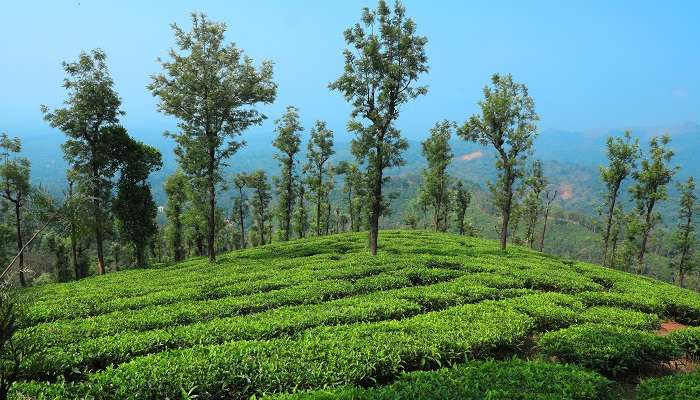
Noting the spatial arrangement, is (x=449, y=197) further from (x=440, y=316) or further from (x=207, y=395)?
(x=207, y=395)

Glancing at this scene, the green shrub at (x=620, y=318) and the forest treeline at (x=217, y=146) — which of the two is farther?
the forest treeline at (x=217, y=146)

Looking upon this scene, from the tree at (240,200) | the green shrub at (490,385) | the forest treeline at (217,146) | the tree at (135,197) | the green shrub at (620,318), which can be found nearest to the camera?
the green shrub at (490,385)

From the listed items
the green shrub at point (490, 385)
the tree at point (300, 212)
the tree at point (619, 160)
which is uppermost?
the tree at point (619, 160)

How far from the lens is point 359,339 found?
44.4 ft

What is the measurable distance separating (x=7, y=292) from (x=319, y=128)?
50.7m

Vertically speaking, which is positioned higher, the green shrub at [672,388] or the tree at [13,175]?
the tree at [13,175]

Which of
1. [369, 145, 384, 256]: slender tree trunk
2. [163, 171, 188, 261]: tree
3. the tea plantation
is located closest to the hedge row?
the tea plantation

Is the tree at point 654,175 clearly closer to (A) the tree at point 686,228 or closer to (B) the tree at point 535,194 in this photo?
(A) the tree at point 686,228

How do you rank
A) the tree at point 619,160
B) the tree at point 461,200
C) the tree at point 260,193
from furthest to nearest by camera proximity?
the tree at point 461,200, the tree at point 260,193, the tree at point 619,160

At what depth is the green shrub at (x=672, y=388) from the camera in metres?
10.2

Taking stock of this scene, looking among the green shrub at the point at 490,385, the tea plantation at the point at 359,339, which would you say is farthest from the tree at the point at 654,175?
the green shrub at the point at 490,385

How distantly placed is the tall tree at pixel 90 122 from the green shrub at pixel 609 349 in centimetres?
3516

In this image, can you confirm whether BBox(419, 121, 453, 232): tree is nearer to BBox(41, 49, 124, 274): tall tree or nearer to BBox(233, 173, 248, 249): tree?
BBox(233, 173, 248, 249): tree

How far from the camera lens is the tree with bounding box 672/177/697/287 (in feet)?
164
